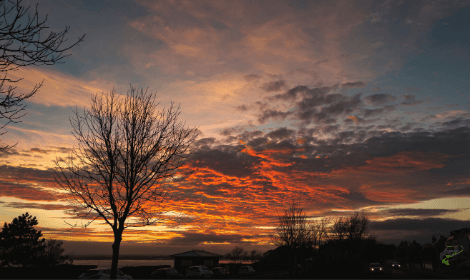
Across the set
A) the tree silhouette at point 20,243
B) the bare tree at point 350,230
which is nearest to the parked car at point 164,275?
the tree silhouette at point 20,243

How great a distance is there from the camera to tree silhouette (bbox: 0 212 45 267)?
4597 cm

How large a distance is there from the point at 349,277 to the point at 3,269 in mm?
32615

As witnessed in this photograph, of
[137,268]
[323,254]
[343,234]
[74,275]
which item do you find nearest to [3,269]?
[74,275]

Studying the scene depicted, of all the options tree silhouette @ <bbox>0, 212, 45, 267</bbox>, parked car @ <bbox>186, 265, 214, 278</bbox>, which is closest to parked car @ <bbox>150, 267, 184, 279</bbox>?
parked car @ <bbox>186, 265, 214, 278</bbox>

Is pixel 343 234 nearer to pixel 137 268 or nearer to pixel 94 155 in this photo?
pixel 137 268

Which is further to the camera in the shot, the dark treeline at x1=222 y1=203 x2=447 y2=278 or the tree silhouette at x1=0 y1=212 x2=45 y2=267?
the tree silhouette at x1=0 y1=212 x2=45 y2=267

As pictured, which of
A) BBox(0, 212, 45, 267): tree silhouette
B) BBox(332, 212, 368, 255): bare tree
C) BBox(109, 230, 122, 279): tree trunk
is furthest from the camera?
BBox(332, 212, 368, 255): bare tree

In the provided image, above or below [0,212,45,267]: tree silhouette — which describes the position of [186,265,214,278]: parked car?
below

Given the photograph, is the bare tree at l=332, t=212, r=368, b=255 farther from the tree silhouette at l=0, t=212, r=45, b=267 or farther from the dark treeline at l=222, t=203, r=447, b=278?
the tree silhouette at l=0, t=212, r=45, b=267

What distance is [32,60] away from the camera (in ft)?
20.9

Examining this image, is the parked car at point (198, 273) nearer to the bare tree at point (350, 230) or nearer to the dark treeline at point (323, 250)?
the dark treeline at point (323, 250)

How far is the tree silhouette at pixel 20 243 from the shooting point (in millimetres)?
45969

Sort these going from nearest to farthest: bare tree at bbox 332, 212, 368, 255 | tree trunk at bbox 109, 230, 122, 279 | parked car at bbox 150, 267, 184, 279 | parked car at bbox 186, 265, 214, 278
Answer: tree trunk at bbox 109, 230, 122, 279 → parked car at bbox 150, 267, 184, 279 → parked car at bbox 186, 265, 214, 278 → bare tree at bbox 332, 212, 368, 255

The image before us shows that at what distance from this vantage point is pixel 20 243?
47.8m
